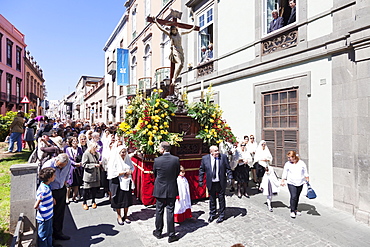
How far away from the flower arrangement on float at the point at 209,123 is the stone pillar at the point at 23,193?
4.03 meters

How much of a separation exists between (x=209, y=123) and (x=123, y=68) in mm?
17977

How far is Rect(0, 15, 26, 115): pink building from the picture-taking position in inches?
995

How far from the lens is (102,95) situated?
109ft

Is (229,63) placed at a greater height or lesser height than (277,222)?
greater

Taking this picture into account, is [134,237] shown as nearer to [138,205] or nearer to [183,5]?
[138,205]

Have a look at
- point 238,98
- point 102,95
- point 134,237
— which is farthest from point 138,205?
point 102,95

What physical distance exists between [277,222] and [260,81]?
511 cm

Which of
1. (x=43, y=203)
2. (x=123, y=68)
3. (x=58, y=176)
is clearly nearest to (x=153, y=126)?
(x=58, y=176)

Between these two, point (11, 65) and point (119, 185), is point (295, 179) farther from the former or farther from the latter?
point (11, 65)

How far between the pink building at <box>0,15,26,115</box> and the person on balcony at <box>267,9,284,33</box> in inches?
1001

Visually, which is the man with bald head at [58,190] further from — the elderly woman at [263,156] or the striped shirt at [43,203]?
the elderly woman at [263,156]

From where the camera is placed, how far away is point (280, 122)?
7.79 m

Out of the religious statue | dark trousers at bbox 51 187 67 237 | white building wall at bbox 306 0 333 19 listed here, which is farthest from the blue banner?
dark trousers at bbox 51 187 67 237

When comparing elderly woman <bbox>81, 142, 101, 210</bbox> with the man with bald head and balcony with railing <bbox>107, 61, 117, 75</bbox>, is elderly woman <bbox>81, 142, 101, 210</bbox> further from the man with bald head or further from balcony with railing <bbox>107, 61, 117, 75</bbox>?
balcony with railing <bbox>107, 61, 117, 75</bbox>
